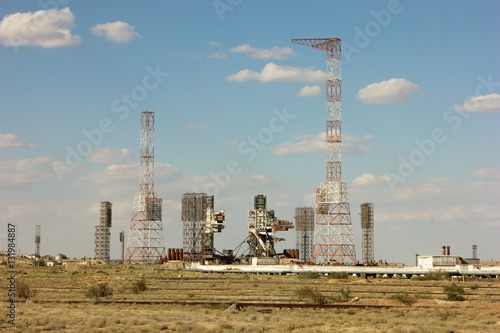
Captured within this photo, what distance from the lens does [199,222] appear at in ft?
514

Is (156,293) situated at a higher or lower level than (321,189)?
lower

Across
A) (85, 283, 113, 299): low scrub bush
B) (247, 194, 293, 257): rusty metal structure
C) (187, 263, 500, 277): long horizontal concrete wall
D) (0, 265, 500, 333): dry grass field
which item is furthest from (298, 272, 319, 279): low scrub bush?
(247, 194, 293, 257): rusty metal structure

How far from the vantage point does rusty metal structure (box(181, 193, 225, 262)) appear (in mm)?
153875

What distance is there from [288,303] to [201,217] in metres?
110

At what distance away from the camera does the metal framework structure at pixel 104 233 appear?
182 m

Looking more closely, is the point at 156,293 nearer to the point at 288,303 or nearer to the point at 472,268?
the point at 288,303

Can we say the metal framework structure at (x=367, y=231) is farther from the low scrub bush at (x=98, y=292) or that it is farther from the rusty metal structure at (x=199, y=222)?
the low scrub bush at (x=98, y=292)

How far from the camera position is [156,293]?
189 feet

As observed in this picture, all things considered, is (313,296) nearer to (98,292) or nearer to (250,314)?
(250,314)

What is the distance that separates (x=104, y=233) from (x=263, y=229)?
5815 cm

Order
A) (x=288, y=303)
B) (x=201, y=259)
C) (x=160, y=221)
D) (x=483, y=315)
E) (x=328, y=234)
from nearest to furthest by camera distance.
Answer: (x=483, y=315) → (x=288, y=303) → (x=328, y=234) → (x=201, y=259) → (x=160, y=221)

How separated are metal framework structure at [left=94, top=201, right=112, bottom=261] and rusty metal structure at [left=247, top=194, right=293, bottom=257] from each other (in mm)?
52107

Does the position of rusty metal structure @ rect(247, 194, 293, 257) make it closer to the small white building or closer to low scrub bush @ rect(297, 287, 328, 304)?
the small white building

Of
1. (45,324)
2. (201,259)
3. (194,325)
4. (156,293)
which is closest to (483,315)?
(194,325)
